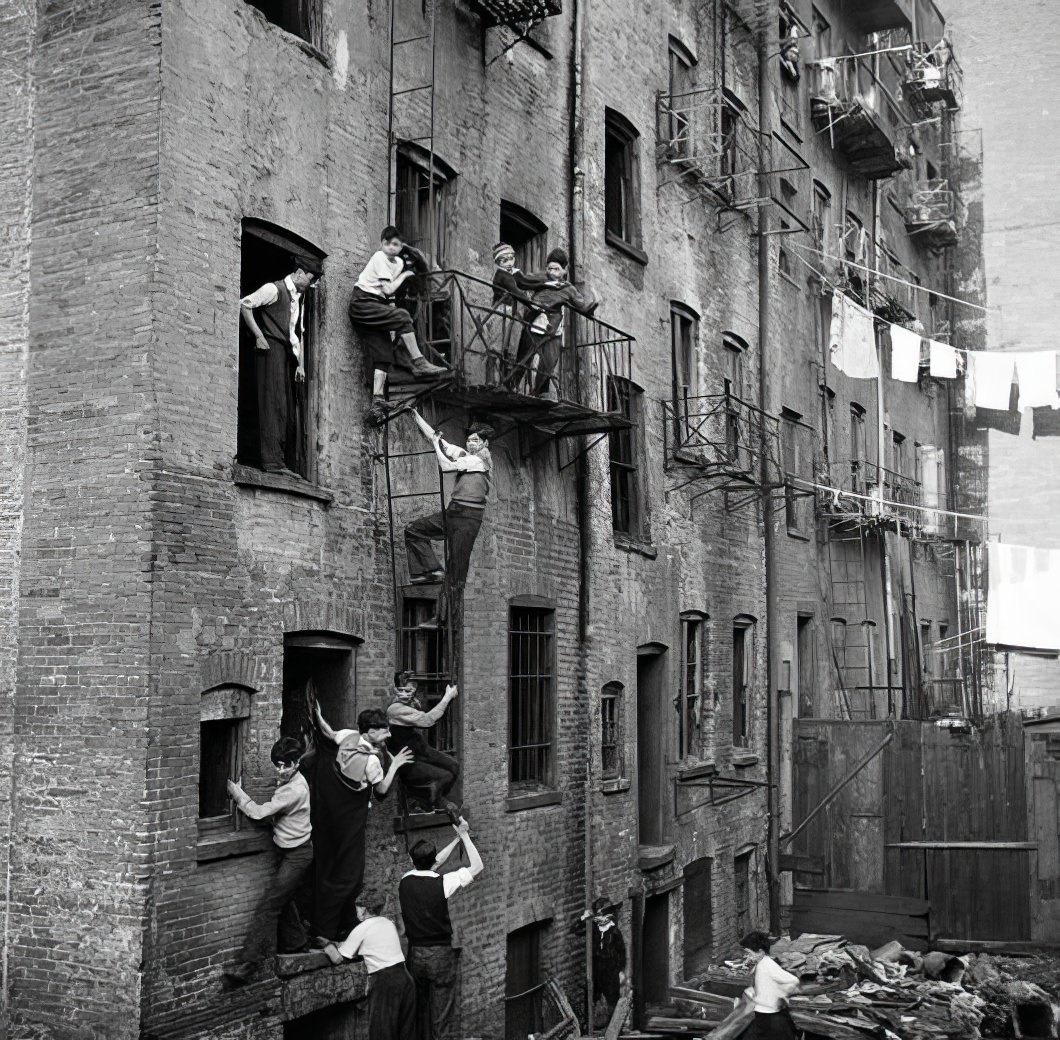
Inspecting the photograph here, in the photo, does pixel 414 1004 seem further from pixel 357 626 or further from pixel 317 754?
pixel 357 626

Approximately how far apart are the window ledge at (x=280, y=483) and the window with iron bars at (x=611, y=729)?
19.9 ft

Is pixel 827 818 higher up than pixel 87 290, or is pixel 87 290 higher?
pixel 87 290

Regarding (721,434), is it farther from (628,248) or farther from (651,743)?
(651,743)

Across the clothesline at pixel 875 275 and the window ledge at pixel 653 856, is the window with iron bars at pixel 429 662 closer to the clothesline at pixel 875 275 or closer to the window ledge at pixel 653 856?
the window ledge at pixel 653 856

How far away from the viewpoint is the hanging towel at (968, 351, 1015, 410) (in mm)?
29453

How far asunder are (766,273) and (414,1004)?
1459 centimetres

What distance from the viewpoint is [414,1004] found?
34.3ft

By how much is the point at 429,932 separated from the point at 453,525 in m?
3.64

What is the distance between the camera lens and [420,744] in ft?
40.0

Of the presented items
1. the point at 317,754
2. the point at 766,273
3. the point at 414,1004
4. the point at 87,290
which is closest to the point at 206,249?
the point at 87,290

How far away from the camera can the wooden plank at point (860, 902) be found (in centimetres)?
1919

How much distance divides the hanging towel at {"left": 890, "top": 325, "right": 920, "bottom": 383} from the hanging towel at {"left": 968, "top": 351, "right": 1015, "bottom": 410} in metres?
2.43

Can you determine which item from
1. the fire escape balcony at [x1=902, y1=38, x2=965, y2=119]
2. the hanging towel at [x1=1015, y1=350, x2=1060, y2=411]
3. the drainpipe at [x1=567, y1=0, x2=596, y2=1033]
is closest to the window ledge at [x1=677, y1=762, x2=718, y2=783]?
the drainpipe at [x1=567, y1=0, x2=596, y2=1033]

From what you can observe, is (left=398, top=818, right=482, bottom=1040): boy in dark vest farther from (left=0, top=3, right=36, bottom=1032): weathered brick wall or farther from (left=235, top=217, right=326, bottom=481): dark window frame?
(left=235, top=217, right=326, bottom=481): dark window frame
